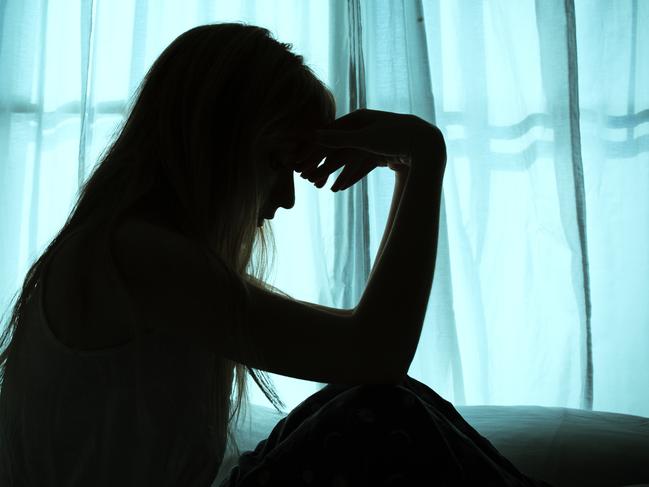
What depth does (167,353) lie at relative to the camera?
0.67 metres

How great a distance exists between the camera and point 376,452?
609mm

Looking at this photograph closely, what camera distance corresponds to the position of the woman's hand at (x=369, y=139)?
78cm

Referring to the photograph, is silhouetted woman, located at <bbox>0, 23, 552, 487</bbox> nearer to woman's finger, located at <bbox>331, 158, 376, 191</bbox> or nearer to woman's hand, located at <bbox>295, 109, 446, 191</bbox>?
woman's hand, located at <bbox>295, 109, 446, 191</bbox>

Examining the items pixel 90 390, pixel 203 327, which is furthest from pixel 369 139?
pixel 90 390

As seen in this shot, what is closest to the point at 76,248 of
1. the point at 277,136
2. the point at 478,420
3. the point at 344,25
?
the point at 277,136

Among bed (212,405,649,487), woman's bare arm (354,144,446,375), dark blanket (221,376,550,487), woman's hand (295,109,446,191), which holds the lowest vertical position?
bed (212,405,649,487)

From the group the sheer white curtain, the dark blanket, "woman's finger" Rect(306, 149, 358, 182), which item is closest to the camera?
the dark blanket

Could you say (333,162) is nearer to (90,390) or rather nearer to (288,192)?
(288,192)

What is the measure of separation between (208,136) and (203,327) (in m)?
0.22

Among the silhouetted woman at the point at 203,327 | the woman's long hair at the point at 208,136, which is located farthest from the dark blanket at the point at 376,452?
the woman's long hair at the point at 208,136

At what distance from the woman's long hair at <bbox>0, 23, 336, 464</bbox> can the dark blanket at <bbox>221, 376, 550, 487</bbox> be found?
0.40ft

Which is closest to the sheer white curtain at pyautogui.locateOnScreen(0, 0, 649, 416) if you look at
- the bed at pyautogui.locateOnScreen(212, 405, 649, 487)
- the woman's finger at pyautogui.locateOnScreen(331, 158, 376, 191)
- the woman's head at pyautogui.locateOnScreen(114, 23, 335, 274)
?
the bed at pyautogui.locateOnScreen(212, 405, 649, 487)

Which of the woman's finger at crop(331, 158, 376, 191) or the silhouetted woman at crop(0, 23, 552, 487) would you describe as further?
the woman's finger at crop(331, 158, 376, 191)

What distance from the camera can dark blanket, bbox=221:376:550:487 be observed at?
60 centimetres
